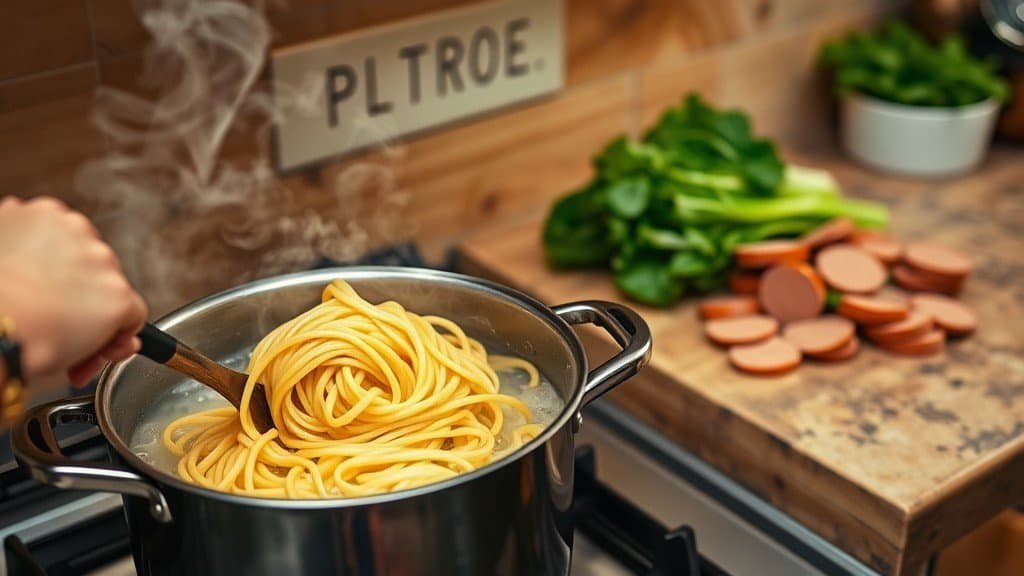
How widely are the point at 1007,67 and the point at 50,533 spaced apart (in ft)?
5.30

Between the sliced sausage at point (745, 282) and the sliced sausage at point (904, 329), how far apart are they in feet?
0.49

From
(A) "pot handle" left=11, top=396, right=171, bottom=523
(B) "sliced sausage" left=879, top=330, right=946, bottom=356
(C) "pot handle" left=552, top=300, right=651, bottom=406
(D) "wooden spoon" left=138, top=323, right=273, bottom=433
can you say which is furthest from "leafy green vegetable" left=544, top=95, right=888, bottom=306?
(A) "pot handle" left=11, top=396, right=171, bottom=523

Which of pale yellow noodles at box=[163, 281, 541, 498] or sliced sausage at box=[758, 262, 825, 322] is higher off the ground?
pale yellow noodles at box=[163, 281, 541, 498]

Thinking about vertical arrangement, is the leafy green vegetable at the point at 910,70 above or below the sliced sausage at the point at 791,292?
above

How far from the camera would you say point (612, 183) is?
1415mm

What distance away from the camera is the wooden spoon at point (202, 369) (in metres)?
0.79

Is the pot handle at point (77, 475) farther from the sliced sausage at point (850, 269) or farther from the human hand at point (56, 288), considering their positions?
the sliced sausage at point (850, 269)

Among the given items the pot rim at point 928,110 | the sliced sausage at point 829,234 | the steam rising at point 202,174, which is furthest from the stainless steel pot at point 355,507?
the pot rim at point 928,110

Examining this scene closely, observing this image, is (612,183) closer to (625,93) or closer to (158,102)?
(625,93)

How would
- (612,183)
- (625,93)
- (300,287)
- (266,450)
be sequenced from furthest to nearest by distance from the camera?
(625,93)
(612,183)
(300,287)
(266,450)

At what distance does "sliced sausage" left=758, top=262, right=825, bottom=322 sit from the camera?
4.31 ft

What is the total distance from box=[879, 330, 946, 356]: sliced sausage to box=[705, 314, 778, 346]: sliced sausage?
0.14 metres

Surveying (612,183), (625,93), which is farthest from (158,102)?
(625,93)

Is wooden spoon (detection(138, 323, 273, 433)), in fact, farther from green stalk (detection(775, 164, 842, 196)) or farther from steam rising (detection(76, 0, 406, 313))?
green stalk (detection(775, 164, 842, 196))
